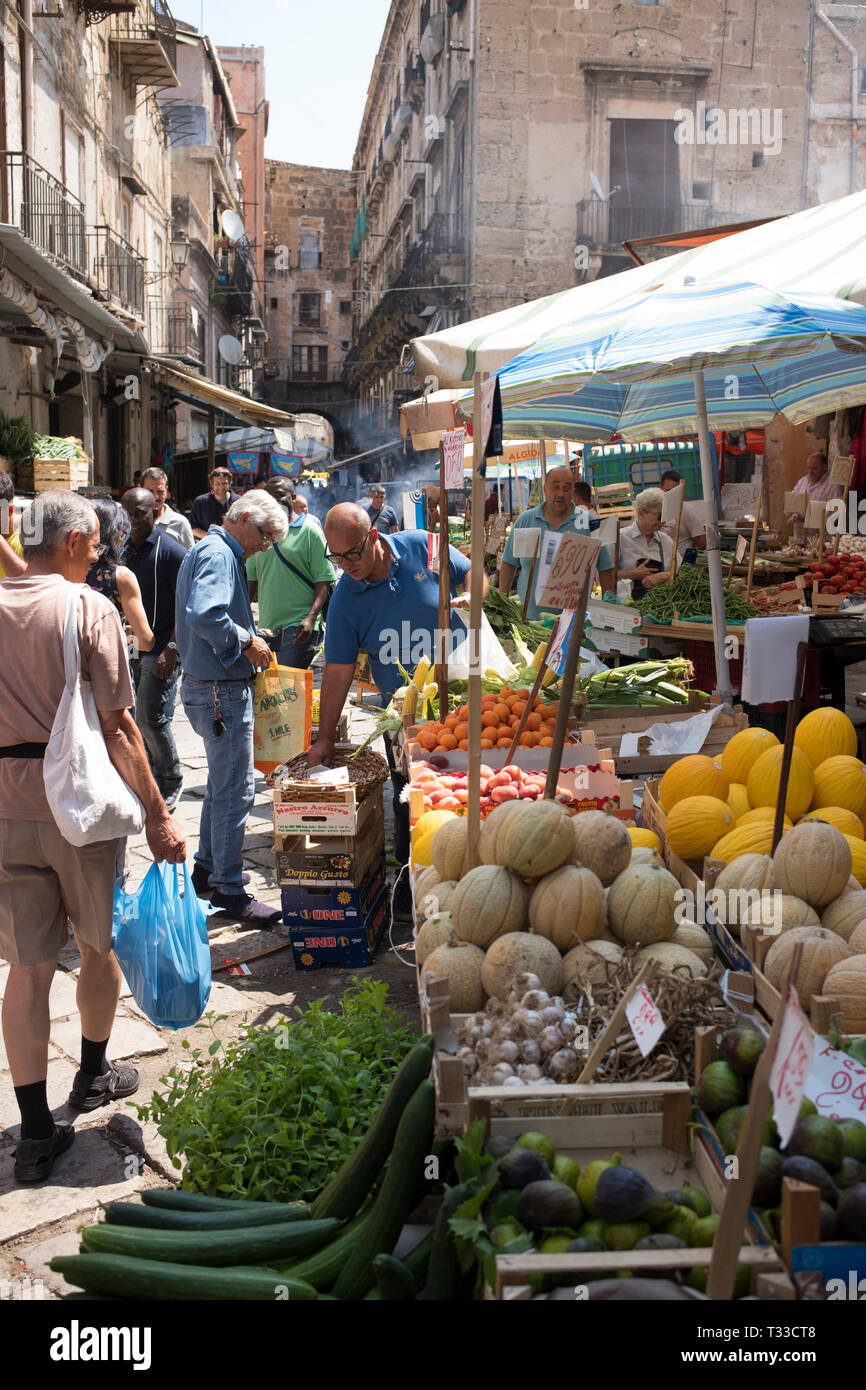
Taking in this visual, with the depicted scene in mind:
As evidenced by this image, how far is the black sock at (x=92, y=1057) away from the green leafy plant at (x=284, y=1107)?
53 cm

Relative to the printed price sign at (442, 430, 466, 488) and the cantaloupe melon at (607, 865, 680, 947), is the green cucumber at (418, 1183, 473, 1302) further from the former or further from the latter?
the printed price sign at (442, 430, 466, 488)

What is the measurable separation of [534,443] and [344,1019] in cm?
1183

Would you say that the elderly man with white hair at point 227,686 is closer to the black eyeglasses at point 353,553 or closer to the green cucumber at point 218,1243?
the black eyeglasses at point 353,553

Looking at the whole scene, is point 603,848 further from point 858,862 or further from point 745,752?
point 745,752

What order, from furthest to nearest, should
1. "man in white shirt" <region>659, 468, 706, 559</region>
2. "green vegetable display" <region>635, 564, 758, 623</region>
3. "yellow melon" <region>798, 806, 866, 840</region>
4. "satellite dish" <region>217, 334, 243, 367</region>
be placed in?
"satellite dish" <region>217, 334, 243, 367</region> < "man in white shirt" <region>659, 468, 706, 559</region> < "green vegetable display" <region>635, 564, 758, 623</region> < "yellow melon" <region>798, 806, 866, 840</region>

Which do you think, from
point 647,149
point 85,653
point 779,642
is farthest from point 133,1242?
point 647,149

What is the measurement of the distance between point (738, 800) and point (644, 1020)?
1482 mm

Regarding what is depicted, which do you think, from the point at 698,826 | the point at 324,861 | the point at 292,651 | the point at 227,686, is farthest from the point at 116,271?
the point at 698,826

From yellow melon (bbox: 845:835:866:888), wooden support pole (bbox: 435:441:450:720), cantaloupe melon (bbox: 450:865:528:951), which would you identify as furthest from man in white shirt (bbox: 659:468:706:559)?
cantaloupe melon (bbox: 450:865:528:951)

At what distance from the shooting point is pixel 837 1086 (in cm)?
204

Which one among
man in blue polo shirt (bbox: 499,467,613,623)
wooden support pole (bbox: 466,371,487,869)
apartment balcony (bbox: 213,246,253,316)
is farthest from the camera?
apartment balcony (bbox: 213,246,253,316)

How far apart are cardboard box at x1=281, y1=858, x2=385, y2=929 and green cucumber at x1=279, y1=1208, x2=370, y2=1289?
2.43 m

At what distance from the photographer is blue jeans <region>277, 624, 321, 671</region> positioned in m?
7.73

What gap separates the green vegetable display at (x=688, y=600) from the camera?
24.3ft
